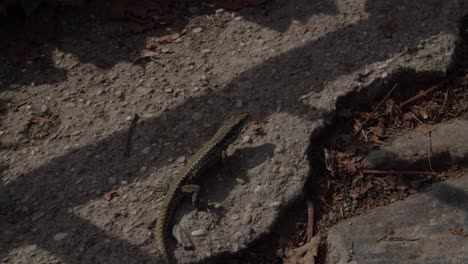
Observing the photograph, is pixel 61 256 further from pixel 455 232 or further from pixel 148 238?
pixel 455 232

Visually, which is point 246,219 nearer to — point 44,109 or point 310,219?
point 310,219

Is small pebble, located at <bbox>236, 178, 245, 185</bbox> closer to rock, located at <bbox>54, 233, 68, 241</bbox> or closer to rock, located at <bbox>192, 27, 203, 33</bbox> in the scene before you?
rock, located at <bbox>54, 233, 68, 241</bbox>

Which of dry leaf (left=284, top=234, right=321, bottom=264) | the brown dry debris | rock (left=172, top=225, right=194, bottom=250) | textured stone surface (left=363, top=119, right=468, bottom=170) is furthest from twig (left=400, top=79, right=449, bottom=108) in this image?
rock (left=172, top=225, right=194, bottom=250)

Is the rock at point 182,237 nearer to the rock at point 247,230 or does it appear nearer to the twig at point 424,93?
the rock at point 247,230

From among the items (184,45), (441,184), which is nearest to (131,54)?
(184,45)

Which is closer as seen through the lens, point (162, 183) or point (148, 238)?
point (148, 238)

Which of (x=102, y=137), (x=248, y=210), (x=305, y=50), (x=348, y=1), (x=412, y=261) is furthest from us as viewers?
(x=348, y=1)

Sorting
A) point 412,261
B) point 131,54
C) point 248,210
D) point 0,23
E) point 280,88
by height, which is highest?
point 0,23
